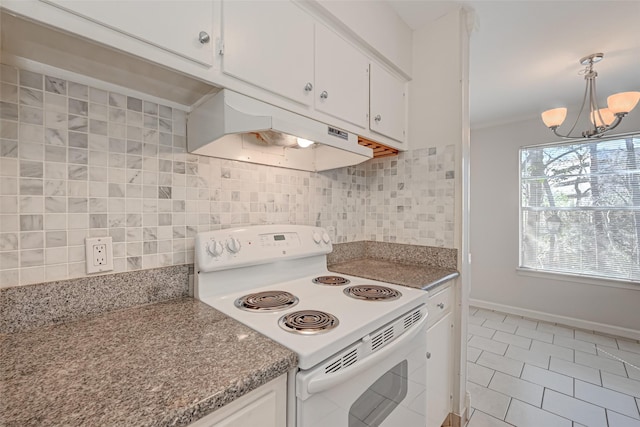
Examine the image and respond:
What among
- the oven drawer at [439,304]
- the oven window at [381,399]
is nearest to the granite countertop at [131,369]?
the oven window at [381,399]

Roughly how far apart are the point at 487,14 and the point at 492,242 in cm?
277

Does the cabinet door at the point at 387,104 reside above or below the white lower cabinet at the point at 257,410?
above

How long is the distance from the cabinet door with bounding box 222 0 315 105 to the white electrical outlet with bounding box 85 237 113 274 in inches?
27.9

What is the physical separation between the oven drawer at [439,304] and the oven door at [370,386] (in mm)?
185

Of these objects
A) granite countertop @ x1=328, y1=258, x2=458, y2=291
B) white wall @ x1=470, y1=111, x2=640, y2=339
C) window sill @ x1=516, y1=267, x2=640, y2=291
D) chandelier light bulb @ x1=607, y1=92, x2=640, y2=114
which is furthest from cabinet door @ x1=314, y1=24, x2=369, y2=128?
window sill @ x1=516, y1=267, x2=640, y2=291

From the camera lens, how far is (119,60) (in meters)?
0.80

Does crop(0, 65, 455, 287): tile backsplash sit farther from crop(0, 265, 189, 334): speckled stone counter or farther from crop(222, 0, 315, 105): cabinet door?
crop(222, 0, 315, 105): cabinet door

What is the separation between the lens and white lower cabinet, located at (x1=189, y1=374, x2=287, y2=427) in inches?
22.5

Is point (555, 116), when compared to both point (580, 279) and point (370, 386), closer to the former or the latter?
point (580, 279)

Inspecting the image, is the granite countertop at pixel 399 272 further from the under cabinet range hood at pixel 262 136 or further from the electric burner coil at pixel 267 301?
the under cabinet range hood at pixel 262 136

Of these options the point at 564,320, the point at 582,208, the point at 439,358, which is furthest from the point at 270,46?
the point at 564,320

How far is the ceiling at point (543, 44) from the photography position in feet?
5.24

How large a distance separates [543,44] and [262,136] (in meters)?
2.09

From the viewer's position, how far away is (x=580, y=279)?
2.98 m
